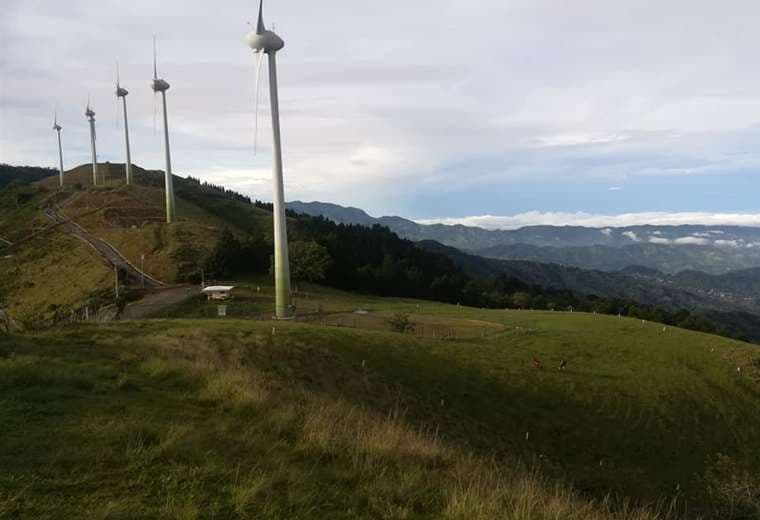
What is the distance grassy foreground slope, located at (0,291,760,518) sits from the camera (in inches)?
327

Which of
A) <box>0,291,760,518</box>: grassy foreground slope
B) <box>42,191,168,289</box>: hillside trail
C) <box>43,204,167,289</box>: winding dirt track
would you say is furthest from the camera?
<box>42,191,168,289</box>: hillside trail

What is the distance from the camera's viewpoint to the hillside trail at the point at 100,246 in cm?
8269

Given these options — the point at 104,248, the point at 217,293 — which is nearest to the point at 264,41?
the point at 217,293

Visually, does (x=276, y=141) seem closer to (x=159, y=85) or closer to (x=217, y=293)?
(x=217, y=293)

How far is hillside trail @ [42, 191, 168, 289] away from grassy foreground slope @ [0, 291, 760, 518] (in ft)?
134

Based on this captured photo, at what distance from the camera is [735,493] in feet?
84.0

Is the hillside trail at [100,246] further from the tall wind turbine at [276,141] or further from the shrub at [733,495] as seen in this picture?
the shrub at [733,495]

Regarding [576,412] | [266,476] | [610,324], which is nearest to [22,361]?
[266,476]

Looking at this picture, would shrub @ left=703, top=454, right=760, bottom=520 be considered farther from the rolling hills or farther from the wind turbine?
the wind turbine

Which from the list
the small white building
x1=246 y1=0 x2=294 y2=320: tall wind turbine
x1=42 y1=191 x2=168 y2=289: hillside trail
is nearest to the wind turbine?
x1=246 y1=0 x2=294 y2=320: tall wind turbine

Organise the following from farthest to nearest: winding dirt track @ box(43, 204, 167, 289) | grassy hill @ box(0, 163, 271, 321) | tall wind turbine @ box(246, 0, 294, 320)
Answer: winding dirt track @ box(43, 204, 167, 289), grassy hill @ box(0, 163, 271, 321), tall wind turbine @ box(246, 0, 294, 320)

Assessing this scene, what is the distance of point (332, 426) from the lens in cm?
1195

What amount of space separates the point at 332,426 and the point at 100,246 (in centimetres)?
10253

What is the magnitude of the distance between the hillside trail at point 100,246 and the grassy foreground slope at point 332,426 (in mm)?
40858
